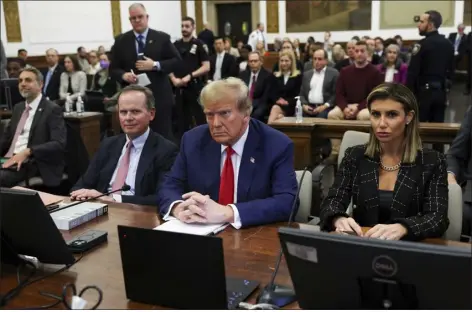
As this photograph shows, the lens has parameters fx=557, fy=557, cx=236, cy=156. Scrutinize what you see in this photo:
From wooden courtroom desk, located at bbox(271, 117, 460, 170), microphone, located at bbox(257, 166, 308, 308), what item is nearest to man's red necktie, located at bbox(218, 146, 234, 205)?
microphone, located at bbox(257, 166, 308, 308)

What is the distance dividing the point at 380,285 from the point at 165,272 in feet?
1.86

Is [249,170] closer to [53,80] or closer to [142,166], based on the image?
[142,166]

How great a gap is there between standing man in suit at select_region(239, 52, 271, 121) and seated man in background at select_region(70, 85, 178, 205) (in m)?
3.59

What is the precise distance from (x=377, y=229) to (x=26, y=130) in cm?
348

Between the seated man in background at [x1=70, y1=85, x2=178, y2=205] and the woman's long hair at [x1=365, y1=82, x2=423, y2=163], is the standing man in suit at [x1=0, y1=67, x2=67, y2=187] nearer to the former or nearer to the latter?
the seated man in background at [x1=70, y1=85, x2=178, y2=205]

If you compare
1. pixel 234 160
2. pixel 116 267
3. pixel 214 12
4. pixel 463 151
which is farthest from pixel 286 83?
pixel 214 12

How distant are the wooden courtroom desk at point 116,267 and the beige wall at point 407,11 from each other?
44.3 ft

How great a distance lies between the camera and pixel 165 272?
1.47m

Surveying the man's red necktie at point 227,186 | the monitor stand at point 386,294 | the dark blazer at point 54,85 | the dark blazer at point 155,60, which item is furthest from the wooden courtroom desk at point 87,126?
the monitor stand at point 386,294

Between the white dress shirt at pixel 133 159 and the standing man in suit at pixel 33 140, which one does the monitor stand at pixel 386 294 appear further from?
the standing man in suit at pixel 33 140

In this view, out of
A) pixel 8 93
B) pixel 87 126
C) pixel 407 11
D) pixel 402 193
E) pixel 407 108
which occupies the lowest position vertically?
pixel 87 126

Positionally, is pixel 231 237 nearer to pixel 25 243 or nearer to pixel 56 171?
pixel 25 243

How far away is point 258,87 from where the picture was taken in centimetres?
673

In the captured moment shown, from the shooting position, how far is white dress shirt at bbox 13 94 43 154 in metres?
4.52
